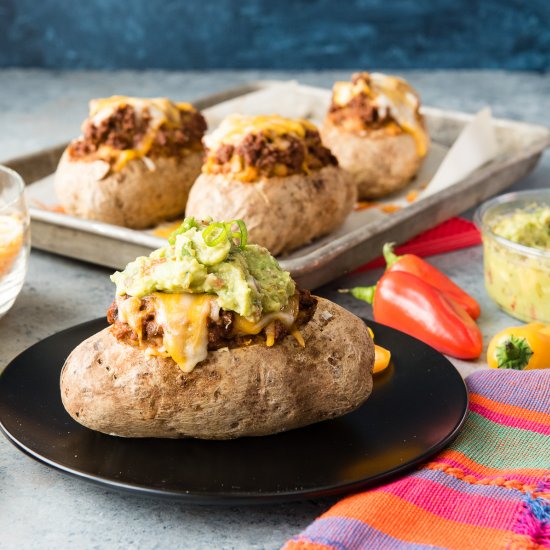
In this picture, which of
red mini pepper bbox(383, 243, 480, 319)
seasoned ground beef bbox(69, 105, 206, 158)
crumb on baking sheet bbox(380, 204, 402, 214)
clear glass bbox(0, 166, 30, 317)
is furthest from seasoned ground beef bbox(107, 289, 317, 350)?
crumb on baking sheet bbox(380, 204, 402, 214)

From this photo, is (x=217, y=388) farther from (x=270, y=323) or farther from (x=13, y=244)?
(x=13, y=244)

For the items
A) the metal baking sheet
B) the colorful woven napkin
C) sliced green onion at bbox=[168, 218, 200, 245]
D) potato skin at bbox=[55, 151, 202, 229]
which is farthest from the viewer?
potato skin at bbox=[55, 151, 202, 229]

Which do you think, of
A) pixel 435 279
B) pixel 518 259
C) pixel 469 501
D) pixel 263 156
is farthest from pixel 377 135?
pixel 469 501

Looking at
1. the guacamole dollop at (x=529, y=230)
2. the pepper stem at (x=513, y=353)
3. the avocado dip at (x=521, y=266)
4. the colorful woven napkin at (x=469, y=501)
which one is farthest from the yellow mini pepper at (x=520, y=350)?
the guacamole dollop at (x=529, y=230)

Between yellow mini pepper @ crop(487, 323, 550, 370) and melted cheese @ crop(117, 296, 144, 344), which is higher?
melted cheese @ crop(117, 296, 144, 344)

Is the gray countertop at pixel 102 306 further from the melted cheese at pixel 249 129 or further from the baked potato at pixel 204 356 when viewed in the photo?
the melted cheese at pixel 249 129

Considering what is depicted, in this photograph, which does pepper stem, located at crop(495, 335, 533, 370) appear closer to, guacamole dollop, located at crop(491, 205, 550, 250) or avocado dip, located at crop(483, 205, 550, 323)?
avocado dip, located at crop(483, 205, 550, 323)

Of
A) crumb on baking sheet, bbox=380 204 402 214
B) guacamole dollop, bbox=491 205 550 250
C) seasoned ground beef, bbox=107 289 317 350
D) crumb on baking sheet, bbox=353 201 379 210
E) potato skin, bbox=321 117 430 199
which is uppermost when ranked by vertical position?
seasoned ground beef, bbox=107 289 317 350
